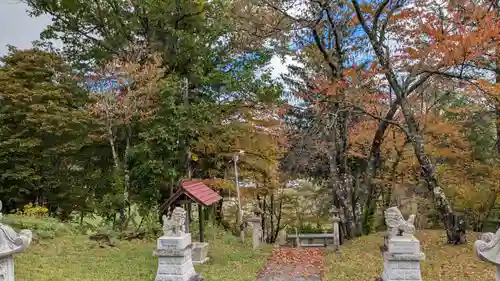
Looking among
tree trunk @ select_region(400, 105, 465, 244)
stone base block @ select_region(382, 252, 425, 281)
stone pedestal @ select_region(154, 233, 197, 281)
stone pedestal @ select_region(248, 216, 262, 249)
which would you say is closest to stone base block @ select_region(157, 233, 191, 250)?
stone pedestal @ select_region(154, 233, 197, 281)

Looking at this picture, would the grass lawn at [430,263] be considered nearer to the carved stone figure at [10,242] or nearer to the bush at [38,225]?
the carved stone figure at [10,242]

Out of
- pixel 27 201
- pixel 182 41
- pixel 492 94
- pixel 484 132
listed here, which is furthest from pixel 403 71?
pixel 27 201

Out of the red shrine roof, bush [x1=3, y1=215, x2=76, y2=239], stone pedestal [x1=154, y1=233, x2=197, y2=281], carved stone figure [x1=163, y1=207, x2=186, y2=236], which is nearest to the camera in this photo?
stone pedestal [x1=154, y1=233, x2=197, y2=281]

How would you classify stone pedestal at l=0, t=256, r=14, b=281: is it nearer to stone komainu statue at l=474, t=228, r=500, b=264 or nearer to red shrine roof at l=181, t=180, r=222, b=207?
red shrine roof at l=181, t=180, r=222, b=207

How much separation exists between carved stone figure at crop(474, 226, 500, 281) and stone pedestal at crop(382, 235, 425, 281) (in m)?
2.21

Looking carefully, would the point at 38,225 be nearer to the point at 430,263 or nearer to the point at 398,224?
the point at 398,224

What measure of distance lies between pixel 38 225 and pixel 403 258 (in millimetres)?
8583

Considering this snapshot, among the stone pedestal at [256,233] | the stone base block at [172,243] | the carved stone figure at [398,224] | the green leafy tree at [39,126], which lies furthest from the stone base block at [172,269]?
the green leafy tree at [39,126]

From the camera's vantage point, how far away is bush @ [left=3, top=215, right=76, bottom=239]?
961cm

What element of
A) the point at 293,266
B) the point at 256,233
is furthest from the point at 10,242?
the point at 256,233

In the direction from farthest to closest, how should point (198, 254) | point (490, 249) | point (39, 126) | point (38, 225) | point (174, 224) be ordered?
1. point (39, 126)
2. point (38, 225)
3. point (198, 254)
4. point (174, 224)
5. point (490, 249)

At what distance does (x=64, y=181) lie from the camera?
13430 mm

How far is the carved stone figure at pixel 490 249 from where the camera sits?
4367 mm

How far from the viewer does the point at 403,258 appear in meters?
6.71
